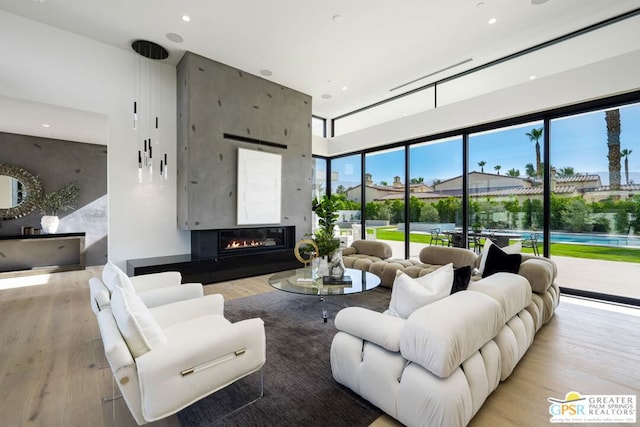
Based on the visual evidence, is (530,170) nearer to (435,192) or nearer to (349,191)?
(435,192)

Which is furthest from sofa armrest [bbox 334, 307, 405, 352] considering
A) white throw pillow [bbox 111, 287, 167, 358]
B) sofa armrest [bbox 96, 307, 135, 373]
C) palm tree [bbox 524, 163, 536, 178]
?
palm tree [bbox 524, 163, 536, 178]

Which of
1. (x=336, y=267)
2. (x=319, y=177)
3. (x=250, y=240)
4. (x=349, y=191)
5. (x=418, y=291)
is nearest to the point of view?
(x=418, y=291)

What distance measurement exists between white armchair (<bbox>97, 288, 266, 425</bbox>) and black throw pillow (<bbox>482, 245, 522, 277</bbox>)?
266 centimetres

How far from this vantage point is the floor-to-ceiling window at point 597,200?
3.88 metres

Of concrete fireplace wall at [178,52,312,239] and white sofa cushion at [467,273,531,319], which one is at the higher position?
concrete fireplace wall at [178,52,312,239]

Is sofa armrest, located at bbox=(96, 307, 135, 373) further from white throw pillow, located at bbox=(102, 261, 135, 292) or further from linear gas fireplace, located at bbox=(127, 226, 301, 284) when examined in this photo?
linear gas fireplace, located at bbox=(127, 226, 301, 284)

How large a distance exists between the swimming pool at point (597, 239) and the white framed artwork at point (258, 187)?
4.84 m

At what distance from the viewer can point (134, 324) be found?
60.1 inches

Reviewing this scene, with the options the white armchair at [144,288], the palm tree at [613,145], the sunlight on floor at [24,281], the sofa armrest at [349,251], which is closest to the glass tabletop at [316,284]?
the white armchair at [144,288]

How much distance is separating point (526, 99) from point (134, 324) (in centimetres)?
567

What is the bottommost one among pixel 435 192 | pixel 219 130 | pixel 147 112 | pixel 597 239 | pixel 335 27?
pixel 597 239

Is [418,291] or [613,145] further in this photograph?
[613,145]

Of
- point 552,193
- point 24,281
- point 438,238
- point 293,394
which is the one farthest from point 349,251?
point 24,281

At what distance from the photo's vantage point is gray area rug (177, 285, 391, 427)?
1765 mm
